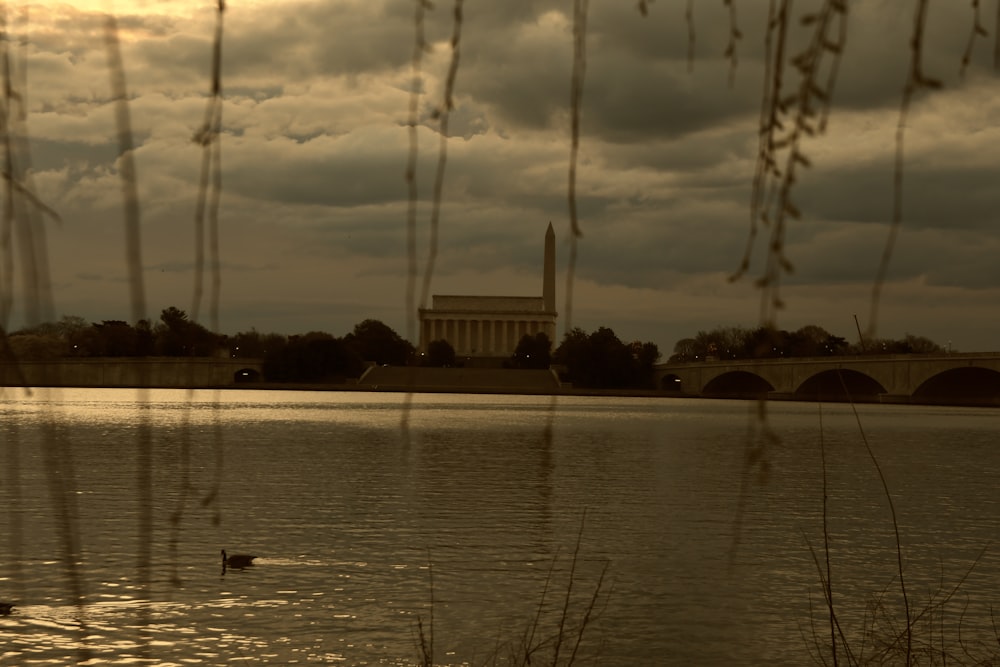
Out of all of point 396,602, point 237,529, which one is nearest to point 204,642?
point 396,602

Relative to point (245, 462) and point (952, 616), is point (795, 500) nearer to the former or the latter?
point (952, 616)

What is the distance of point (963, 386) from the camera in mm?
159875

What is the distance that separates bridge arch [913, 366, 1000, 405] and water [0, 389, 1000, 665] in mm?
84037

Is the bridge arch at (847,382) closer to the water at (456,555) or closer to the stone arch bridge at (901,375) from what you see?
the stone arch bridge at (901,375)

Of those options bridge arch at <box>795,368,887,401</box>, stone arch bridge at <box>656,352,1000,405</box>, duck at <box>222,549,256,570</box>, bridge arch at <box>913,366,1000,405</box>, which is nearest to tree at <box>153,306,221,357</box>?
duck at <box>222,549,256,570</box>

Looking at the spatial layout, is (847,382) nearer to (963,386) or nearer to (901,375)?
(901,375)

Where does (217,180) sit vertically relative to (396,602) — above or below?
above

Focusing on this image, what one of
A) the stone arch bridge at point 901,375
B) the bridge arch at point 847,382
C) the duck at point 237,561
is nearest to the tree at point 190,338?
the duck at point 237,561

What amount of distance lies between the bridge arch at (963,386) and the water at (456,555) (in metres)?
84.0

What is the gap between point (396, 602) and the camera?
79.5 feet

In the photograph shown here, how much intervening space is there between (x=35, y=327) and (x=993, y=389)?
564 ft

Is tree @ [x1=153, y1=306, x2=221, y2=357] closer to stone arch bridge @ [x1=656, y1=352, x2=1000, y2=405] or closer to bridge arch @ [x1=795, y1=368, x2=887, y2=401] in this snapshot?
stone arch bridge @ [x1=656, y1=352, x2=1000, y2=405]

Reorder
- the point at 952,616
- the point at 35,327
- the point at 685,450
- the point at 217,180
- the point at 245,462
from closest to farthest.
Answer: the point at 217,180
the point at 35,327
the point at 952,616
the point at 245,462
the point at 685,450

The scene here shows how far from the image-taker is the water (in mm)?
20188
